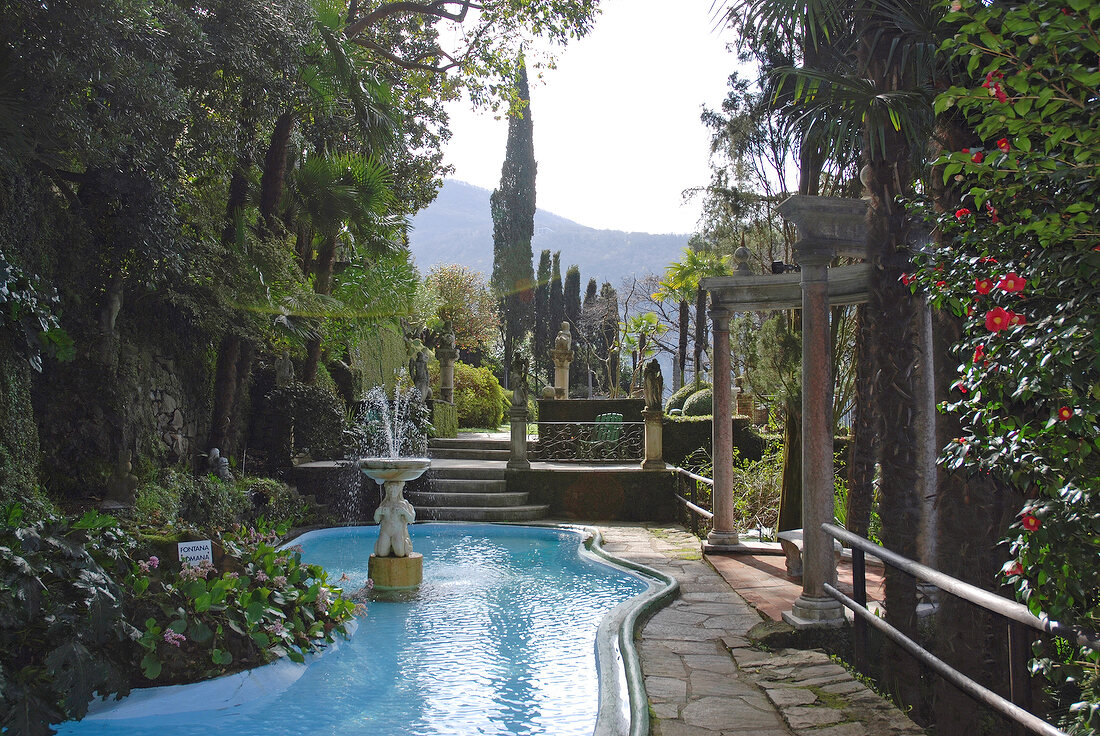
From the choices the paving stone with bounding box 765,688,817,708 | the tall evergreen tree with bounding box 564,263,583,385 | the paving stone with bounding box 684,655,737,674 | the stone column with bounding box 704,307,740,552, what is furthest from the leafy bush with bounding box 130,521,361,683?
the tall evergreen tree with bounding box 564,263,583,385

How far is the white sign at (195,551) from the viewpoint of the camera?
527cm

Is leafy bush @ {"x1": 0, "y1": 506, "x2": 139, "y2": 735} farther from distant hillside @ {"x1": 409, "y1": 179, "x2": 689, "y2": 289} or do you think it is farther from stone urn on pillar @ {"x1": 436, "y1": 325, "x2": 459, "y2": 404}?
distant hillside @ {"x1": 409, "y1": 179, "x2": 689, "y2": 289}

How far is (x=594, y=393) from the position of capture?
4016 cm

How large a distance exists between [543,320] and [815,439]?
119 feet

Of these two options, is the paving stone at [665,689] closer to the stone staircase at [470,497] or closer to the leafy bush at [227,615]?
the leafy bush at [227,615]

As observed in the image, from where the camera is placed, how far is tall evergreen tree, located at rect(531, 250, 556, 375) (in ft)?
131

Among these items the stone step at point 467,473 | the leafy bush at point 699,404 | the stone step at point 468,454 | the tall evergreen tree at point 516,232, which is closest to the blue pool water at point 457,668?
the stone step at point 467,473

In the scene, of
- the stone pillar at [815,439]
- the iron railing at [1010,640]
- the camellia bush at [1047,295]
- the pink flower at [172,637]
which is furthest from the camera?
the stone pillar at [815,439]

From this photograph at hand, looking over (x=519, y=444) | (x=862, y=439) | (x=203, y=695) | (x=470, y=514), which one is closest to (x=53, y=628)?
(x=203, y=695)

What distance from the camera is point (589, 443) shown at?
16734 millimetres

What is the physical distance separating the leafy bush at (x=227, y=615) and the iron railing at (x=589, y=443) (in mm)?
10887

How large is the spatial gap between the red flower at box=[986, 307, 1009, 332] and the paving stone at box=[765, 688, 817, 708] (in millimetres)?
2801

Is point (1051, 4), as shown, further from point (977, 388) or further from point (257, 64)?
point (257, 64)

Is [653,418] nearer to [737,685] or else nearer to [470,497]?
[470,497]
